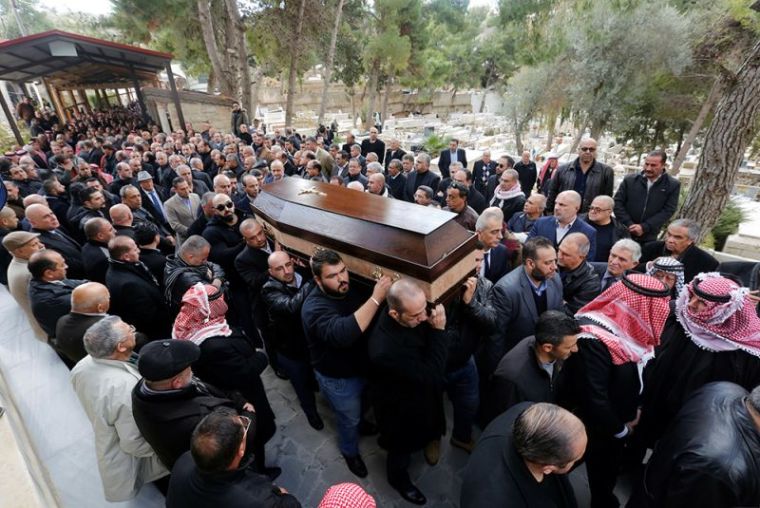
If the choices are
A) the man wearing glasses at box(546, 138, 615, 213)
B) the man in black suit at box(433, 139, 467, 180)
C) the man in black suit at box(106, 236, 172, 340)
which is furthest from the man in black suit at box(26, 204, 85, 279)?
the man in black suit at box(433, 139, 467, 180)

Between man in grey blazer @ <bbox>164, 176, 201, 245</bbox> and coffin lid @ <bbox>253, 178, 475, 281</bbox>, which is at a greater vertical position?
coffin lid @ <bbox>253, 178, 475, 281</bbox>

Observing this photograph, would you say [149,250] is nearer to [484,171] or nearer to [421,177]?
[421,177]

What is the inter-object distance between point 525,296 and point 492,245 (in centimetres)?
67

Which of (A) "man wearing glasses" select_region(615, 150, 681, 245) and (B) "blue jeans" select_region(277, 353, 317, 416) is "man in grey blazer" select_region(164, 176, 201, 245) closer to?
(B) "blue jeans" select_region(277, 353, 317, 416)

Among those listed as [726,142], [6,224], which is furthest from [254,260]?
[726,142]

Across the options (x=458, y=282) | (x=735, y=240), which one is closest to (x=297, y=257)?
(x=458, y=282)

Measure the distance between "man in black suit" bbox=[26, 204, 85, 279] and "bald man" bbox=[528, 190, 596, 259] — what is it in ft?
15.1

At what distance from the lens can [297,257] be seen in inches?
114

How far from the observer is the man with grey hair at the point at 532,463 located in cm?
135

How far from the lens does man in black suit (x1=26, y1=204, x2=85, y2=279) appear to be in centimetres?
349

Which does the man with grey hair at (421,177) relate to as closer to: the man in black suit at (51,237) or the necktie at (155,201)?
the necktie at (155,201)

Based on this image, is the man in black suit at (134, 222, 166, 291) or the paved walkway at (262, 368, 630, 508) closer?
the paved walkway at (262, 368, 630, 508)

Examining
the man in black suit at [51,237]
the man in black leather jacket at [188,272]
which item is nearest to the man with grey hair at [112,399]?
the man in black leather jacket at [188,272]

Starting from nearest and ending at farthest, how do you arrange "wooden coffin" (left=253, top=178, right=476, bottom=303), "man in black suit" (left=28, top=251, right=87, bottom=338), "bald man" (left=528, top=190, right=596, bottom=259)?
"wooden coffin" (left=253, top=178, right=476, bottom=303) → "man in black suit" (left=28, top=251, right=87, bottom=338) → "bald man" (left=528, top=190, right=596, bottom=259)
